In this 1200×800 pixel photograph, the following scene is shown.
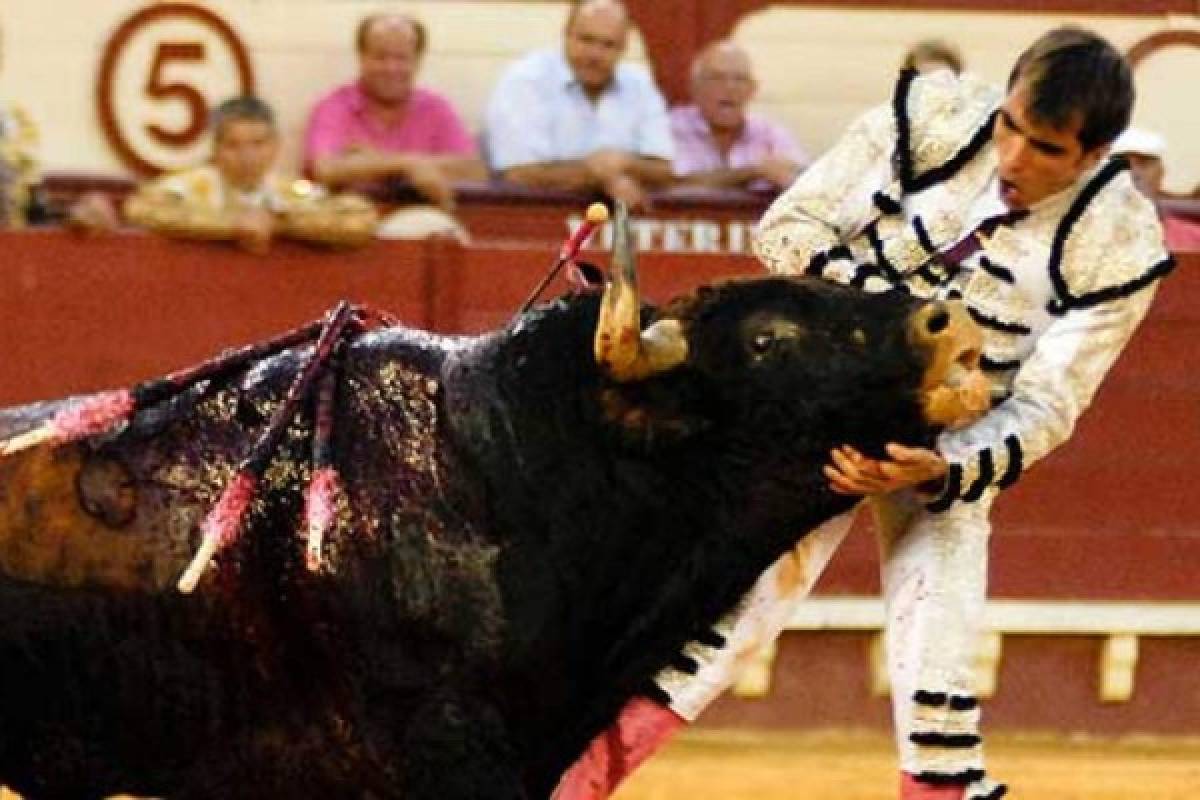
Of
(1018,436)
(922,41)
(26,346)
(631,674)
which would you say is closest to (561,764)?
(631,674)

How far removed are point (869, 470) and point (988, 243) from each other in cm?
45

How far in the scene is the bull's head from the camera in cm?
345

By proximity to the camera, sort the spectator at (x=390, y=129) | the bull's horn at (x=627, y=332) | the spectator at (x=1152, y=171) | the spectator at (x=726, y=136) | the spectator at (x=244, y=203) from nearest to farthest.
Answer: the bull's horn at (x=627, y=332), the spectator at (x=244, y=203), the spectator at (x=390, y=129), the spectator at (x=1152, y=171), the spectator at (x=726, y=136)

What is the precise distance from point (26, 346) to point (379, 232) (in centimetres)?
78

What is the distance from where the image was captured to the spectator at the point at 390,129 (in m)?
7.18

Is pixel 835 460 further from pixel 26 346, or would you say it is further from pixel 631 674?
pixel 26 346

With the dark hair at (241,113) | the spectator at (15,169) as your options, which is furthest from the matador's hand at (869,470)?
the spectator at (15,169)

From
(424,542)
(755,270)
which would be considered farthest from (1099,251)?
(755,270)

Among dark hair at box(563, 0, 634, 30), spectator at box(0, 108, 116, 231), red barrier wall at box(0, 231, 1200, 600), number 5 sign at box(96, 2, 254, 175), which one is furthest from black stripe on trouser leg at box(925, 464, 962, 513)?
number 5 sign at box(96, 2, 254, 175)

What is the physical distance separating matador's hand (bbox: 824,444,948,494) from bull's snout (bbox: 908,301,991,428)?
51 millimetres

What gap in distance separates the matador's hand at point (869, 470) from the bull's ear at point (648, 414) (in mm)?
166

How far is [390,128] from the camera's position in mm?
7301

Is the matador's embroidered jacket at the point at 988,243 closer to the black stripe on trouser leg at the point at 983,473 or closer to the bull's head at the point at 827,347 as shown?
the black stripe on trouser leg at the point at 983,473

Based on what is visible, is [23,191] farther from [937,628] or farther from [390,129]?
[937,628]
